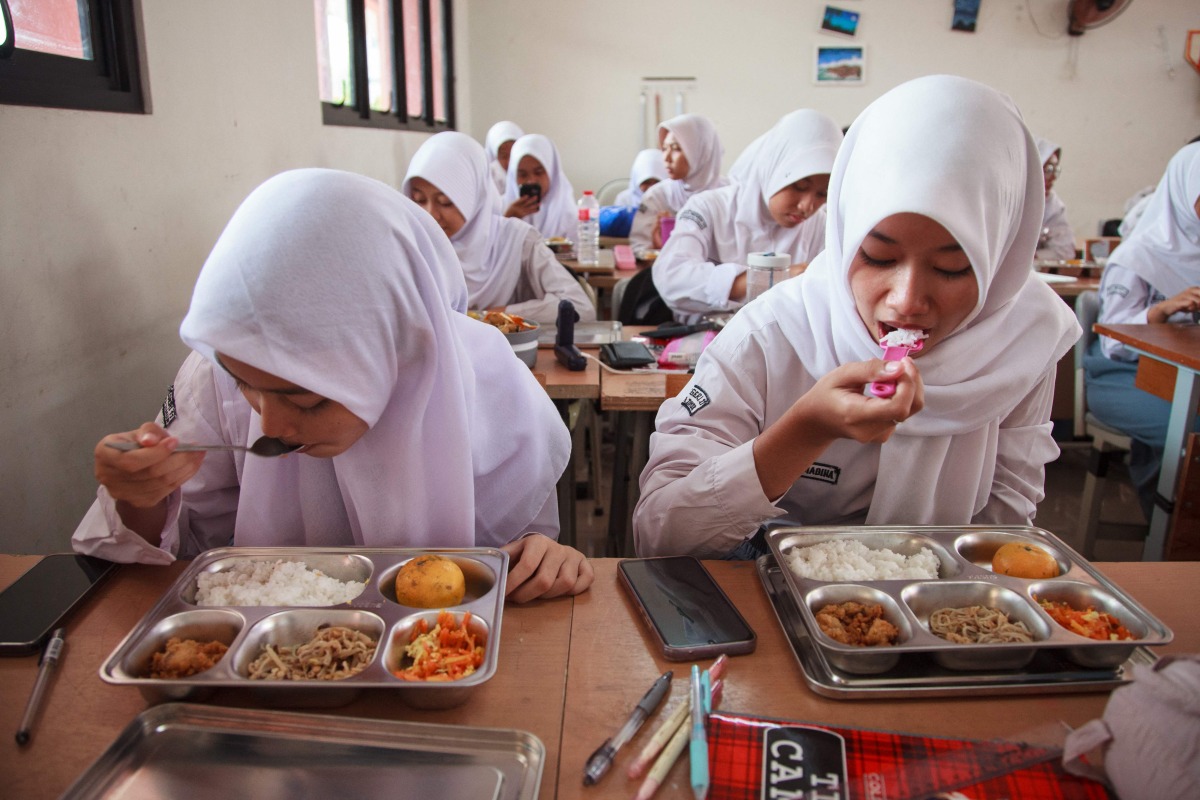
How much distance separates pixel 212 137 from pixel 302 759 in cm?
209

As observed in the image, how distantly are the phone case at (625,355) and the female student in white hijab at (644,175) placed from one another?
4.66 m

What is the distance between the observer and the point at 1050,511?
3320 millimetres

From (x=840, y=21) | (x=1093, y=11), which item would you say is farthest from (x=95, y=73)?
(x=1093, y=11)

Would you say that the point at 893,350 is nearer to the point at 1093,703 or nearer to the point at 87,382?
the point at 1093,703

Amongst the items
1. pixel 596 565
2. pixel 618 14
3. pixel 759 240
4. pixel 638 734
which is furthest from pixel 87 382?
pixel 618 14

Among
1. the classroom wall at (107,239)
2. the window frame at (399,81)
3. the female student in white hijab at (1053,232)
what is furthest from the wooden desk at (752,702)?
the female student in white hijab at (1053,232)

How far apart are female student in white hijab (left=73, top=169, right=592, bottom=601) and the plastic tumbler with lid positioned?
4.06 feet

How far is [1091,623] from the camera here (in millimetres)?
916

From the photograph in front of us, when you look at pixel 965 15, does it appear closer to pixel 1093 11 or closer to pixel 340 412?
pixel 1093 11

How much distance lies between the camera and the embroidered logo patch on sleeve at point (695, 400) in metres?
1.35

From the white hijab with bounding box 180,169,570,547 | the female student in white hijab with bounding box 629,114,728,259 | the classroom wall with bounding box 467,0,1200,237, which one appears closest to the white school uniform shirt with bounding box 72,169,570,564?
the white hijab with bounding box 180,169,570,547

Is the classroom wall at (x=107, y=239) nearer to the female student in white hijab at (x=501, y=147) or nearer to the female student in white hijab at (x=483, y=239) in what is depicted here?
the female student in white hijab at (x=483, y=239)

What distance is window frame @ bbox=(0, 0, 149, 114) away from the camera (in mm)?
1548

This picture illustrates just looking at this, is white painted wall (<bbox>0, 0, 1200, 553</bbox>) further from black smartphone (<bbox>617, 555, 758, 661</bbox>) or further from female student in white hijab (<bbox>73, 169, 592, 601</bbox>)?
black smartphone (<bbox>617, 555, 758, 661</bbox>)
